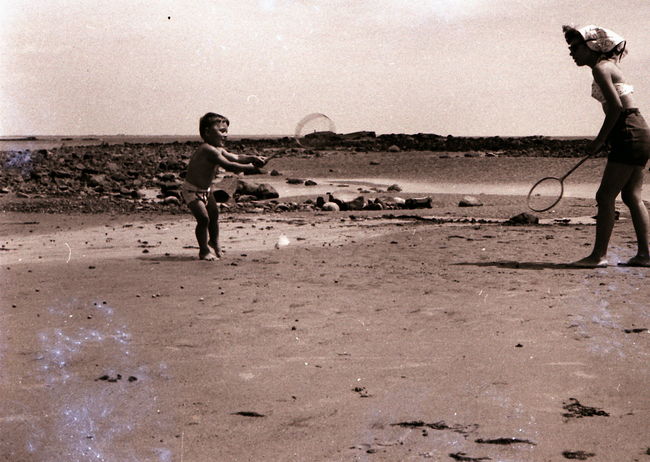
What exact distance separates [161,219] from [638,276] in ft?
24.1

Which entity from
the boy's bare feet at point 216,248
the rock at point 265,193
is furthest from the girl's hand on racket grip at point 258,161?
the rock at point 265,193

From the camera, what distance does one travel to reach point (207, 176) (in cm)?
839

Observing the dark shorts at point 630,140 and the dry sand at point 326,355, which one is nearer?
the dry sand at point 326,355

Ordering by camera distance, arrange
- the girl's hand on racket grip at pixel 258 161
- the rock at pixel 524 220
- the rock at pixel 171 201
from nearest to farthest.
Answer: the girl's hand on racket grip at pixel 258 161, the rock at pixel 524 220, the rock at pixel 171 201

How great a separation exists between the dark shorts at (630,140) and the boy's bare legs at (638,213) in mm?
156

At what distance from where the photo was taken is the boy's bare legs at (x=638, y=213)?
729 centimetres

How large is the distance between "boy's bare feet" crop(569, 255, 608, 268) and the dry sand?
0.13m

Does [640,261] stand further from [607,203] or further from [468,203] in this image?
[468,203]

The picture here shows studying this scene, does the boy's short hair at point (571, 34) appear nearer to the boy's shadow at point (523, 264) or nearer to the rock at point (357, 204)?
the boy's shadow at point (523, 264)

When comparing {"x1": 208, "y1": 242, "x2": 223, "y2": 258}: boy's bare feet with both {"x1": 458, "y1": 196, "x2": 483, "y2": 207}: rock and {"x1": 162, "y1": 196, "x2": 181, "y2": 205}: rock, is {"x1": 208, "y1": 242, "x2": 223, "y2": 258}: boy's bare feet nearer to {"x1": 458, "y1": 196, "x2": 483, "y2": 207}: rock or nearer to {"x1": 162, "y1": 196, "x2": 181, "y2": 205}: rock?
{"x1": 162, "y1": 196, "x2": 181, "y2": 205}: rock

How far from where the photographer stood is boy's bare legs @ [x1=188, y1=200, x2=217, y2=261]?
804cm

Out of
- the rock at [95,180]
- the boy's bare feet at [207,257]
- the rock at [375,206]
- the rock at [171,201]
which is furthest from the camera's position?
the rock at [95,180]

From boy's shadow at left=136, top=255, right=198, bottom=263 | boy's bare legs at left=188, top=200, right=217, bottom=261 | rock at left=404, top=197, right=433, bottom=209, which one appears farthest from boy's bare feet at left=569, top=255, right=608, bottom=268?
rock at left=404, top=197, right=433, bottom=209

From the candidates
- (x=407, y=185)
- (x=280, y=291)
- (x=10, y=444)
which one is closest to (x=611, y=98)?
(x=280, y=291)
